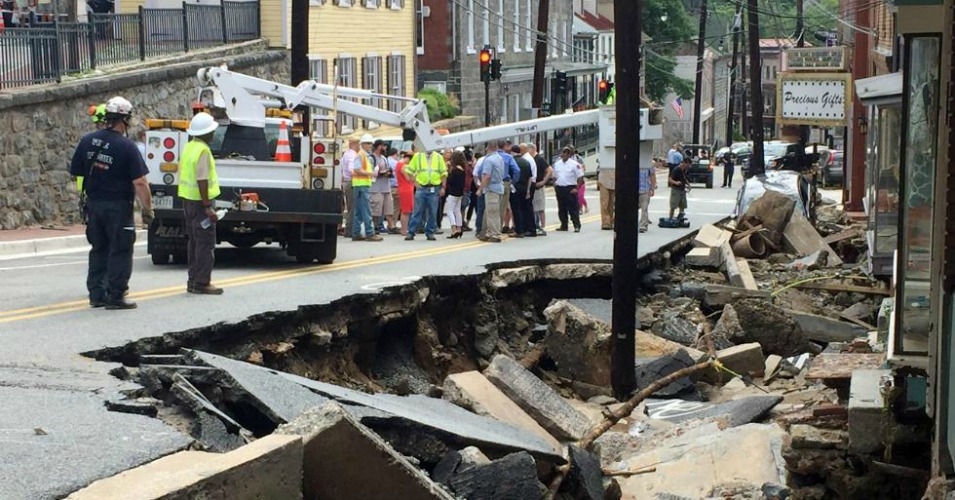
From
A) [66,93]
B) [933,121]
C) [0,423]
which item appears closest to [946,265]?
[933,121]

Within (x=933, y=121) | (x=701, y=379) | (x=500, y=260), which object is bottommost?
(x=701, y=379)

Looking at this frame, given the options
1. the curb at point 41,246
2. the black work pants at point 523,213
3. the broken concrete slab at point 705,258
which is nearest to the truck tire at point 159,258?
the curb at point 41,246

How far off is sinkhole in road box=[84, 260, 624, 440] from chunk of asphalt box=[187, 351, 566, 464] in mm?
184

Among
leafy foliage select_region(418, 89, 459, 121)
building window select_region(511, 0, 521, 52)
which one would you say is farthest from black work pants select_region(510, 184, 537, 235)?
building window select_region(511, 0, 521, 52)

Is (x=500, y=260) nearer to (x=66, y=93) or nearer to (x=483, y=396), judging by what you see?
(x=483, y=396)

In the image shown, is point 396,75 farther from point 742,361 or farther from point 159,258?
point 742,361

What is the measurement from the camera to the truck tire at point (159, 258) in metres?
16.9

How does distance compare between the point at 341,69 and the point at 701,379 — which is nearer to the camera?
the point at 701,379

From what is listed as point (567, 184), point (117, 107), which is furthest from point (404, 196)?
point (117, 107)

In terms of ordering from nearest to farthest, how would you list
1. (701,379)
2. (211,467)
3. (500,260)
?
(211,467)
(701,379)
(500,260)

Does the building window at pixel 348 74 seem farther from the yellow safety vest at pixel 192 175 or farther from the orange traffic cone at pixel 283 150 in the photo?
the yellow safety vest at pixel 192 175

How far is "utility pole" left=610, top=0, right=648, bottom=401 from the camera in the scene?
15.0 metres

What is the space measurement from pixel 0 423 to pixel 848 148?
3363cm

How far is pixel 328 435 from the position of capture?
7422 mm
